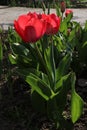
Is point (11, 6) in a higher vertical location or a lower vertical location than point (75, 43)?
lower

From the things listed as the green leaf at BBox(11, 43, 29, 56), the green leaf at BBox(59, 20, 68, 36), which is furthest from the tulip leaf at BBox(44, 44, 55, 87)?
the green leaf at BBox(59, 20, 68, 36)

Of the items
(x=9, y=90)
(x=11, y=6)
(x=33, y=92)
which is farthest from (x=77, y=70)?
(x=11, y=6)

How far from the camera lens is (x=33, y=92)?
2.51 meters

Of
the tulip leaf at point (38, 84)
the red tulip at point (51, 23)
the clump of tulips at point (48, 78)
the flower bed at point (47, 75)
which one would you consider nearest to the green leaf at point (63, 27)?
the flower bed at point (47, 75)

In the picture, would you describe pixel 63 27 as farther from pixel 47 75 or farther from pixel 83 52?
pixel 47 75

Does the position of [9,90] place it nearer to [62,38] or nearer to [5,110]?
[5,110]

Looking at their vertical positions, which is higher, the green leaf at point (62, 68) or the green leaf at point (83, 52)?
the green leaf at point (62, 68)

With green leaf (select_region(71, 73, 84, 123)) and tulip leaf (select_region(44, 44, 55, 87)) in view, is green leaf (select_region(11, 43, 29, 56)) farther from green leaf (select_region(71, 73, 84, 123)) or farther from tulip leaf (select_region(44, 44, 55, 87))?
green leaf (select_region(71, 73, 84, 123))

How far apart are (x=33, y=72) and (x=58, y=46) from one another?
0.73 meters

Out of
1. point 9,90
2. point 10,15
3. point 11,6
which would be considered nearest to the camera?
point 9,90

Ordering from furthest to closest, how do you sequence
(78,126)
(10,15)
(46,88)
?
(10,15) < (78,126) < (46,88)

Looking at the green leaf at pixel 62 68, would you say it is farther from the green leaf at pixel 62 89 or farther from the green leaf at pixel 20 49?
the green leaf at pixel 20 49

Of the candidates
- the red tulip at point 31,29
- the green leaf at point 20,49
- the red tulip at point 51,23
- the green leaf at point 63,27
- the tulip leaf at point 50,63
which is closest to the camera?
the red tulip at point 31,29

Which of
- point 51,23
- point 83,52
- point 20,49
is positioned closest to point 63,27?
point 83,52
